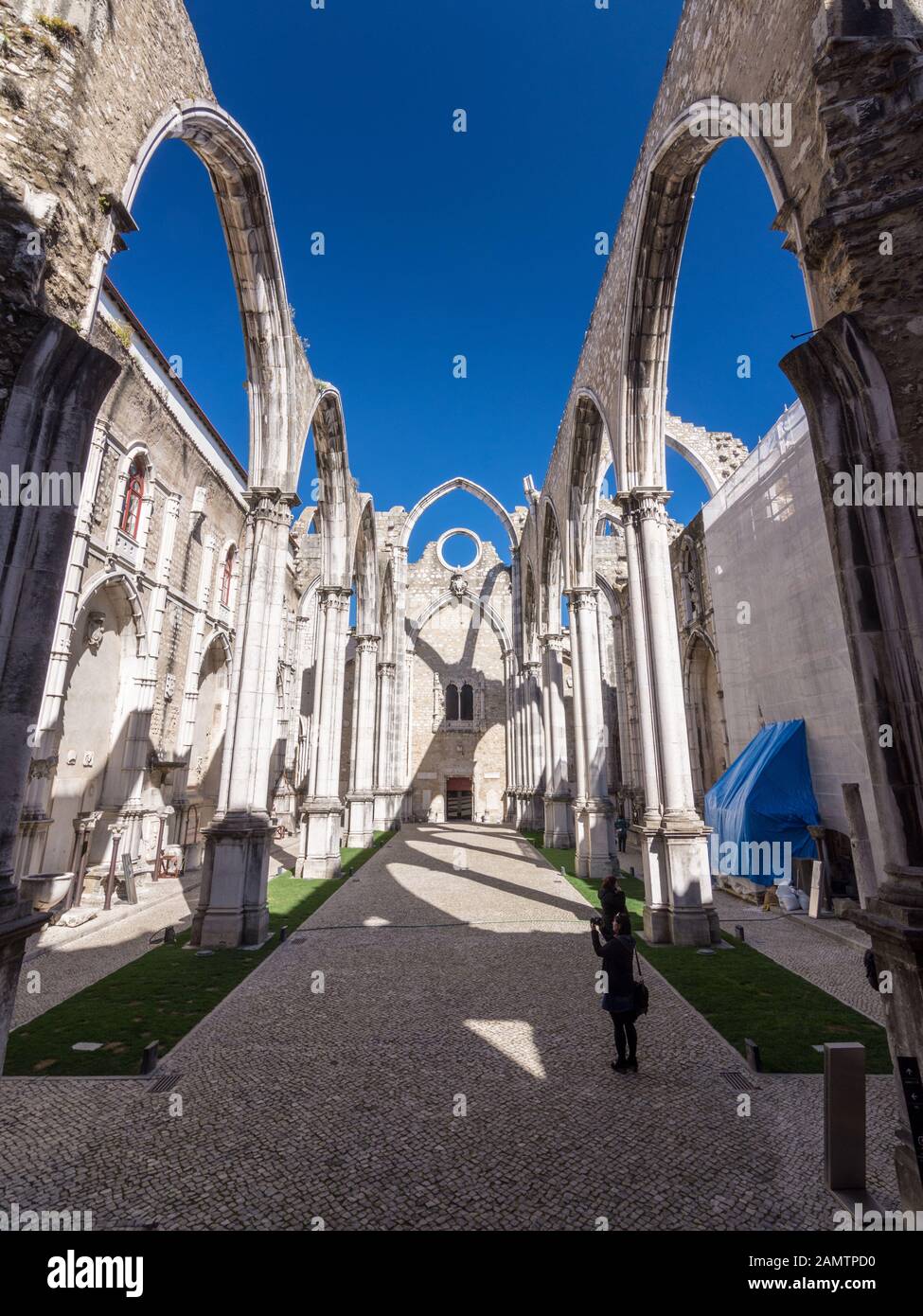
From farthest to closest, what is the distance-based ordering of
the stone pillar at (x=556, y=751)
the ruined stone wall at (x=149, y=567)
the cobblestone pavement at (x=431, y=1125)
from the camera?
the stone pillar at (x=556, y=751)
the ruined stone wall at (x=149, y=567)
the cobblestone pavement at (x=431, y=1125)

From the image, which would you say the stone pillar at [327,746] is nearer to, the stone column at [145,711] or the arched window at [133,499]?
the stone column at [145,711]

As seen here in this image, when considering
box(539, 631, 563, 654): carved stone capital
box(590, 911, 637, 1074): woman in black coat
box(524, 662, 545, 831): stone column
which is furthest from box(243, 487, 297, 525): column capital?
box(524, 662, 545, 831): stone column

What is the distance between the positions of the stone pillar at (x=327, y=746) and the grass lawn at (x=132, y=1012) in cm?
457

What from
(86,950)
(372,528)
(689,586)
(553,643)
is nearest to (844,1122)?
(86,950)

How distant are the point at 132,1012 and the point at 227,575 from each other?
1620 cm

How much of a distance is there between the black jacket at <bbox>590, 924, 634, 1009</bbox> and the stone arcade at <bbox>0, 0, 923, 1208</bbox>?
5.90 ft

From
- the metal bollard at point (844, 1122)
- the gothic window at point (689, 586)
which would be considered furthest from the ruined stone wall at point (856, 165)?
the gothic window at point (689, 586)

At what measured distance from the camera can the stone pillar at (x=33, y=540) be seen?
128 inches

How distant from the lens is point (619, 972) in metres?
4.45

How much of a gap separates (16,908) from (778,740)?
11.9 metres

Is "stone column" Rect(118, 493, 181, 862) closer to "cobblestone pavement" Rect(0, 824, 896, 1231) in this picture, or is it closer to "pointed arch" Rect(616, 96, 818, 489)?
"cobblestone pavement" Rect(0, 824, 896, 1231)

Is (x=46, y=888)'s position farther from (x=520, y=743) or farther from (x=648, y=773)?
(x=520, y=743)

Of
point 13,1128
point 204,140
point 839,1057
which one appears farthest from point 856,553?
point 204,140
